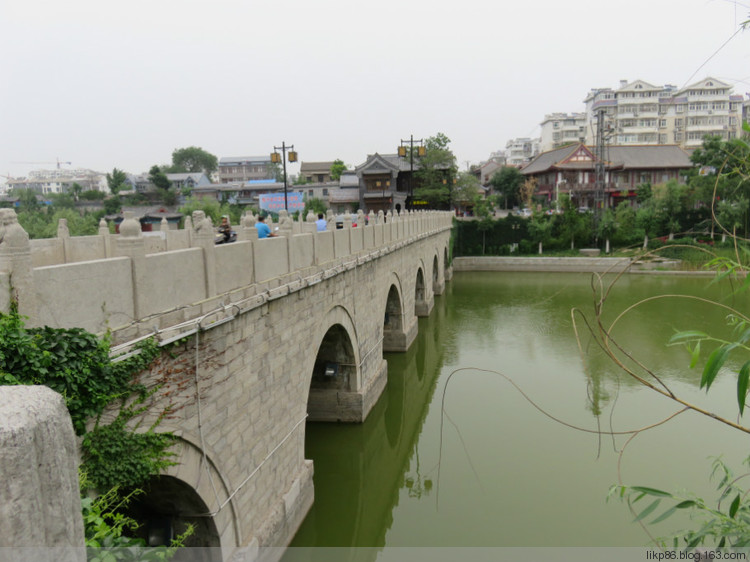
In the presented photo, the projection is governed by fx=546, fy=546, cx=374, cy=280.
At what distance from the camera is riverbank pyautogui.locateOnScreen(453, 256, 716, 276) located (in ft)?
109

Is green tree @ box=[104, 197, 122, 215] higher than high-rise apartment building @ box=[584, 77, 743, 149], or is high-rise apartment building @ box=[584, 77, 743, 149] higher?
high-rise apartment building @ box=[584, 77, 743, 149]

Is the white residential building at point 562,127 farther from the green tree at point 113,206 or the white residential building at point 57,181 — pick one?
the white residential building at point 57,181

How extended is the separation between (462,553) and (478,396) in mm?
6137

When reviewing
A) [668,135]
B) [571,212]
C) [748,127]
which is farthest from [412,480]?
[668,135]

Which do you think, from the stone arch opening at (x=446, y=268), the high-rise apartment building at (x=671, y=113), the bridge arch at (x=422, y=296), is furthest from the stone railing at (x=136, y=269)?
the high-rise apartment building at (x=671, y=113)

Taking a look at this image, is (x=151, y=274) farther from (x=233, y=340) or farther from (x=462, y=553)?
(x=462, y=553)

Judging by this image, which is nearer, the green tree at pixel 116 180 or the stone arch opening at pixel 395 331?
the stone arch opening at pixel 395 331

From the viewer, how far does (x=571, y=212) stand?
122ft

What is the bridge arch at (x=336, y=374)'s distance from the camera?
11.4 metres

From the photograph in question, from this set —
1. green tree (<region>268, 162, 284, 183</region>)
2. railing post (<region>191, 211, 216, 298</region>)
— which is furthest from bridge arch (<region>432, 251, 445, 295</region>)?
green tree (<region>268, 162, 284, 183</region>)

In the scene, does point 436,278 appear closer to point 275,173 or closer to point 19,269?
point 19,269

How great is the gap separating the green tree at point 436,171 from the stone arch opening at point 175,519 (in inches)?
1346

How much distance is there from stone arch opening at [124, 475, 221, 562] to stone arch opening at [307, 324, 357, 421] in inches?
224

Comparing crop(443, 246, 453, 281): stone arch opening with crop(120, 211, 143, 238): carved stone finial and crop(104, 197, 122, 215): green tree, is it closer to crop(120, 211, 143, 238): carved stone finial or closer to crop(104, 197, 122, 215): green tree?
crop(104, 197, 122, 215): green tree
